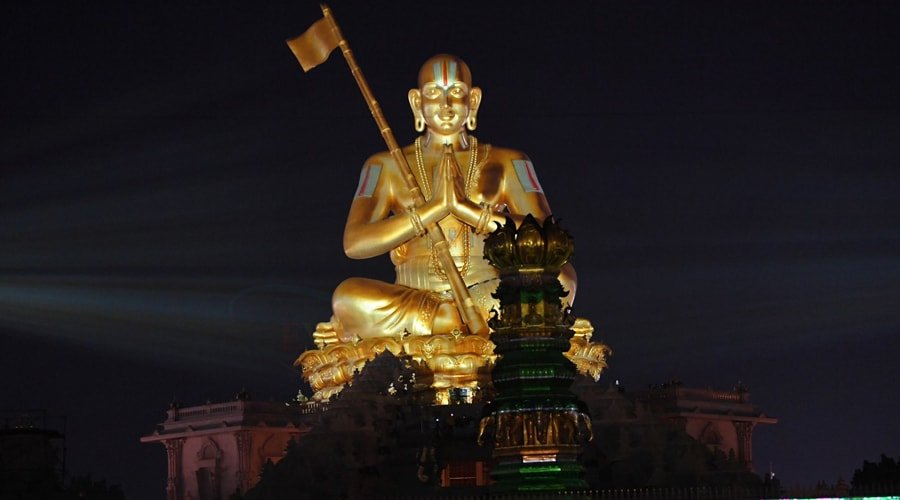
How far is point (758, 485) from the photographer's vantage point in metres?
13.9

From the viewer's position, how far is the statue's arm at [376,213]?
17375 millimetres

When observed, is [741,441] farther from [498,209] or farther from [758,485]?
[758,485]

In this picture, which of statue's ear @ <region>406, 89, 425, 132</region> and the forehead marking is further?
statue's ear @ <region>406, 89, 425, 132</region>

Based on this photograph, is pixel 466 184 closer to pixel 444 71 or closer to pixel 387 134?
pixel 387 134

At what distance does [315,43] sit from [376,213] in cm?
190

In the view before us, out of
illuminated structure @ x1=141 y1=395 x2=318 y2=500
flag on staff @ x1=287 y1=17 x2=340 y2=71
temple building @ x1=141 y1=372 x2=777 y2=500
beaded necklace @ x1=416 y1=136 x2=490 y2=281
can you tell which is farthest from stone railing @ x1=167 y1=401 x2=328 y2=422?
flag on staff @ x1=287 y1=17 x2=340 y2=71

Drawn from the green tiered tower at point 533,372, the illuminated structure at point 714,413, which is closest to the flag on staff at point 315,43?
the green tiered tower at point 533,372

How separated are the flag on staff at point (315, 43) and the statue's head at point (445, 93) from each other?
1015mm

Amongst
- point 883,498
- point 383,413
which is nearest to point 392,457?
point 383,413

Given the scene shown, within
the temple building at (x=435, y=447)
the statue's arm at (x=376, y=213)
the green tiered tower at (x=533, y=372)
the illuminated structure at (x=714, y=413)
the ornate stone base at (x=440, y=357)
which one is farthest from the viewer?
the illuminated structure at (x=714, y=413)

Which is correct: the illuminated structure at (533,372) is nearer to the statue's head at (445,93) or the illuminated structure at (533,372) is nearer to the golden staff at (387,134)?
the golden staff at (387,134)

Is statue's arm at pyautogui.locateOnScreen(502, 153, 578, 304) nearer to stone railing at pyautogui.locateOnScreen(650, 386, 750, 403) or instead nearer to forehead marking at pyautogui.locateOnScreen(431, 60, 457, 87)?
forehead marking at pyautogui.locateOnScreen(431, 60, 457, 87)

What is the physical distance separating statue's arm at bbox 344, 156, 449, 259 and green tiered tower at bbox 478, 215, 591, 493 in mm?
4966

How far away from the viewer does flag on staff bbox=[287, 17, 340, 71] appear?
17.6 m
